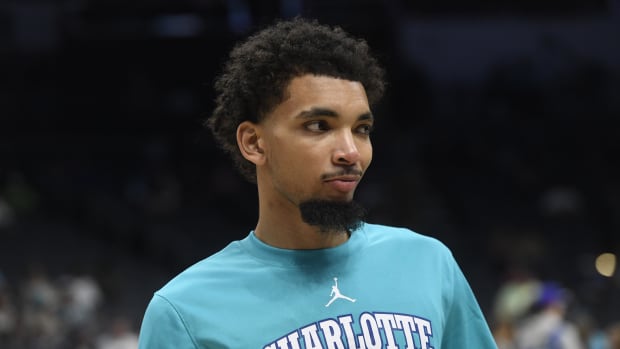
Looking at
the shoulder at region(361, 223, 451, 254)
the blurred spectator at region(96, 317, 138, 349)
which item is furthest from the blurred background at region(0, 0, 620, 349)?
the shoulder at region(361, 223, 451, 254)

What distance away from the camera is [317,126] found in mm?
2379

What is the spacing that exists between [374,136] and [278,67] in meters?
14.8

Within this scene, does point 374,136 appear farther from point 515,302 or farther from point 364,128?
point 364,128

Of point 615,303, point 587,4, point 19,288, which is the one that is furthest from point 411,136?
point 19,288

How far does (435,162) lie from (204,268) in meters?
15.8

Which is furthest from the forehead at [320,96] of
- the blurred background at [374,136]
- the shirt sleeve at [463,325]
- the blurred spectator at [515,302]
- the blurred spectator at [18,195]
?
the blurred spectator at [18,195]

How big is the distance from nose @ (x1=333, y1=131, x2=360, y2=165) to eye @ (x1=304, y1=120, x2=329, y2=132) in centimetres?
5

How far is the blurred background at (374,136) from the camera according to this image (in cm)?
1583

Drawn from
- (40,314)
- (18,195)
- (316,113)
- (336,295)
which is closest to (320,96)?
(316,113)

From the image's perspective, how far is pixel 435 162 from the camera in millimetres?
18125

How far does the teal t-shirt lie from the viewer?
92.7 inches

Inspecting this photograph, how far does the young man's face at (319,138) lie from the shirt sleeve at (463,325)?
41 cm

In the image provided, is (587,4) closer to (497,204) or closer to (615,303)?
(497,204)

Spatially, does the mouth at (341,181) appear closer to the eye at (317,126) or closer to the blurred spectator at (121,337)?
the eye at (317,126)
